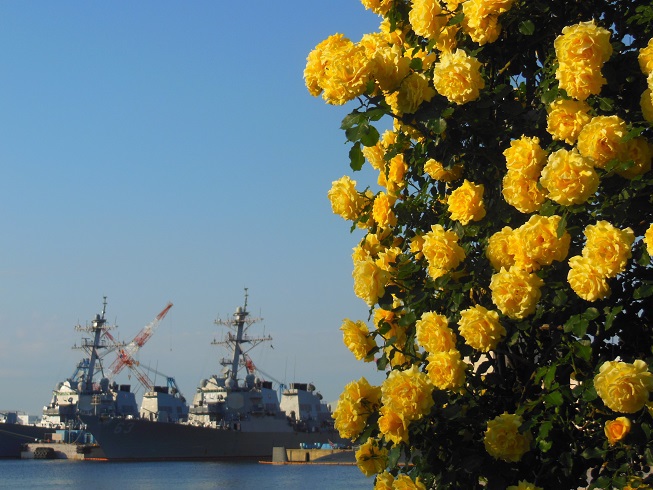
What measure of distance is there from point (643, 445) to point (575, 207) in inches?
37.4

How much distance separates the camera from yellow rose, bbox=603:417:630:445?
307cm

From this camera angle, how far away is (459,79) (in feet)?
11.3

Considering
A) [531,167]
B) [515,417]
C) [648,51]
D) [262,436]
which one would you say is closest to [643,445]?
A: [515,417]

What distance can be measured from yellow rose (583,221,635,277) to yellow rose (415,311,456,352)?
71 centimetres

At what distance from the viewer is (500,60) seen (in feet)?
13.3

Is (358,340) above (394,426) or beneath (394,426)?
above

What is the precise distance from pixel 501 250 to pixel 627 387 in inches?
31.0

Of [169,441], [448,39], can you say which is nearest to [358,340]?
[448,39]

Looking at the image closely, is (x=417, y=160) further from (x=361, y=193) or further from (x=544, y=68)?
(x=544, y=68)

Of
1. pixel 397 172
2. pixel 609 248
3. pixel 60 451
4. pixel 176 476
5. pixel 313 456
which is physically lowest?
pixel 176 476

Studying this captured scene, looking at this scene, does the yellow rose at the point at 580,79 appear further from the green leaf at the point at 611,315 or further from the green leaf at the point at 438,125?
the green leaf at the point at 611,315

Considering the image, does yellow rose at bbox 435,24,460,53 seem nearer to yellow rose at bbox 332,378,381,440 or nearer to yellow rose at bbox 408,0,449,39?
yellow rose at bbox 408,0,449,39

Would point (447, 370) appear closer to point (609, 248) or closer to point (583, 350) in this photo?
point (583, 350)

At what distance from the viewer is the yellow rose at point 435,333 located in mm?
3496
